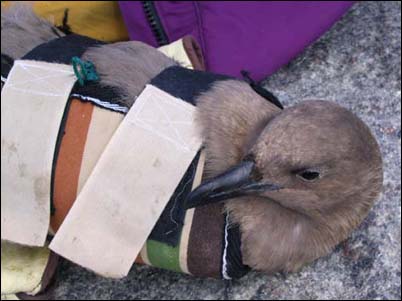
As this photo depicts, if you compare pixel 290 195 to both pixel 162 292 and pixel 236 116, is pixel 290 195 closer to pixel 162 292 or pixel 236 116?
pixel 236 116

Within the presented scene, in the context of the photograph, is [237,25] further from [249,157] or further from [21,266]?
[21,266]

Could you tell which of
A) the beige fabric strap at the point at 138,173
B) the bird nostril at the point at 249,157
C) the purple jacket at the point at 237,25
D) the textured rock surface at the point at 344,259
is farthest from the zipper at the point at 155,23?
the bird nostril at the point at 249,157

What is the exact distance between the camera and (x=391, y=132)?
5.89 ft

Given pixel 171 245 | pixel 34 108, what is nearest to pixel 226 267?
pixel 171 245

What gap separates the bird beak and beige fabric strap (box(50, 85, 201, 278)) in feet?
0.18

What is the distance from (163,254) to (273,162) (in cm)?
29

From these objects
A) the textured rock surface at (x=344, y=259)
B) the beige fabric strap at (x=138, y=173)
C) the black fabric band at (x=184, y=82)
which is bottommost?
the textured rock surface at (x=344, y=259)

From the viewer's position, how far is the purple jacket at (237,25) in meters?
1.80

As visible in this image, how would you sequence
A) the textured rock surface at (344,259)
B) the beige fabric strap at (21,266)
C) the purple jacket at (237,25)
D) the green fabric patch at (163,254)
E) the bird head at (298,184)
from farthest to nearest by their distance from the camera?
the purple jacket at (237,25) < the textured rock surface at (344,259) < the beige fabric strap at (21,266) < the green fabric patch at (163,254) < the bird head at (298,184)

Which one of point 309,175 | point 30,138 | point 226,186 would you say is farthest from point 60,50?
point 309,175

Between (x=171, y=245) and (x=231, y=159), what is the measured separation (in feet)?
0.64

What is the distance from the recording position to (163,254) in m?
1.33

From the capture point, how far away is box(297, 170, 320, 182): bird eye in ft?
3.98

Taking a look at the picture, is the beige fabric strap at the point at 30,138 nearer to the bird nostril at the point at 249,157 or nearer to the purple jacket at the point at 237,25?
the bird nostril at the point at 249,157
